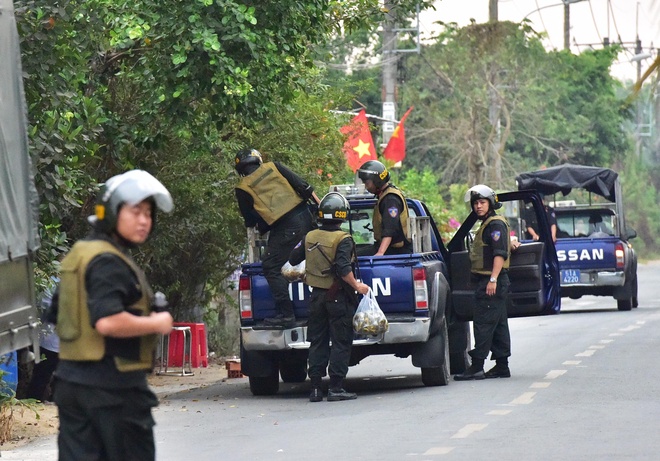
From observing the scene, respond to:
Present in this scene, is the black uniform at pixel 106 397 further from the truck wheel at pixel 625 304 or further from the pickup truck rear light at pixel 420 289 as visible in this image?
the truck wheel at pixel 625 304

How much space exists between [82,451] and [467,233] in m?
10.5

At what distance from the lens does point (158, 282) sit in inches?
729

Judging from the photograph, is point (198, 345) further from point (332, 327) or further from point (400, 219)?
point (332, 327)

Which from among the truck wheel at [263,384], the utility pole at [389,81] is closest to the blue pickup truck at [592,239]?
the utility pole at [389,81]

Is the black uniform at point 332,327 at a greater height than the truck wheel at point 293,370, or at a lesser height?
greater

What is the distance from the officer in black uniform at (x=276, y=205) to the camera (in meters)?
13.7

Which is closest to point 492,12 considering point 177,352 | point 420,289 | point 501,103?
point 501,103

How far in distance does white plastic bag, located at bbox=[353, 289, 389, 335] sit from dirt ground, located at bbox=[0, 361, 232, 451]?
2481mm

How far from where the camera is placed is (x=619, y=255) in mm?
27359

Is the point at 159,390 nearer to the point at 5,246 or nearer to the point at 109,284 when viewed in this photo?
the point at 5,246

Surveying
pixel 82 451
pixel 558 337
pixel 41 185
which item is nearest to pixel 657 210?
pixel 558 337

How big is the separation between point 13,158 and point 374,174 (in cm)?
535

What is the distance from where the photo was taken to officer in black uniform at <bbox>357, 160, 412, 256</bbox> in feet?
45.4

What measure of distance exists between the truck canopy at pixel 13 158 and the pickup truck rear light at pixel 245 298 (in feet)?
15.3
